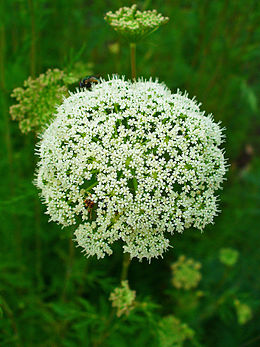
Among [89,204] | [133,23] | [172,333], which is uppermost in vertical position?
[133,23]

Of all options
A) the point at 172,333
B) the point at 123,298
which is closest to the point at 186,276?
the point at 172,333

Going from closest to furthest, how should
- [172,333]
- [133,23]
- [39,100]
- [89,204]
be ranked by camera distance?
[89,204] < [133,23] < [39,100] < [172,333]

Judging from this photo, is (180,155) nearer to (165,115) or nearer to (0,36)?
(165,115)

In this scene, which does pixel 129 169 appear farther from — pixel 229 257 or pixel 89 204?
pixel 229 257

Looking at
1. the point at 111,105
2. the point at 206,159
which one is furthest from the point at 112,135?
the point at 206,159

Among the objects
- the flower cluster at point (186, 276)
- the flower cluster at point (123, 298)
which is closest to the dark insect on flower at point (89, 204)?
the flower cluster at point (123, 298)

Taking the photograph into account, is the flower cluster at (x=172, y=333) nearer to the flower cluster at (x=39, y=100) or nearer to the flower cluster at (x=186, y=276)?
the flower cluster at (x=186, y=276)
